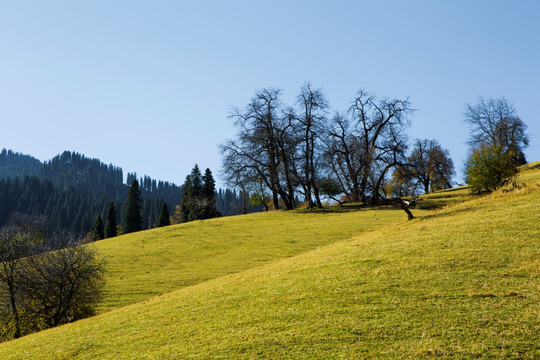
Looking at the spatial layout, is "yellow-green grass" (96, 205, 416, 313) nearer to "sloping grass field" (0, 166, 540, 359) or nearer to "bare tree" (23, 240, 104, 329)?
"sloping grass field" (0, 166, 540, 359)

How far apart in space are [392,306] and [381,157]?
47934 millimetres

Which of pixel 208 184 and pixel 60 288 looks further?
pixel 208 184

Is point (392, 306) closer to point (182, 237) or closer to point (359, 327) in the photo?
point (359, 327)

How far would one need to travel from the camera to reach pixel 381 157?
5722cm

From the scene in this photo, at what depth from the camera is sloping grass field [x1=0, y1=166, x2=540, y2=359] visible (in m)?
9.13

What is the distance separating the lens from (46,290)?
867 inches

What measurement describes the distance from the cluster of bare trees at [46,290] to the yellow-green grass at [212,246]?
1395 millimetres

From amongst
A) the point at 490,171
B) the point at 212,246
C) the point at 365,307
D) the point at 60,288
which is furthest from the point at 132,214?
the point at 365,307

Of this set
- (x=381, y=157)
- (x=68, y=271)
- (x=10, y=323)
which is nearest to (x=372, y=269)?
(x=68, y=271)

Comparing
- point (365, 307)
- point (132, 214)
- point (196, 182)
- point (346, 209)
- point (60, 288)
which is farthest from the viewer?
point (132, 214)

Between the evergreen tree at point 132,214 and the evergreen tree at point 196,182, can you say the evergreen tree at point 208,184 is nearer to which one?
the evergreen tree at point 196,182

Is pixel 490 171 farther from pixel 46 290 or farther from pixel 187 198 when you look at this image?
pixel 187 198

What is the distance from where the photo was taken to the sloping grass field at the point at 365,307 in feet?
30.0

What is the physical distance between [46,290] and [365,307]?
59.6 ft
